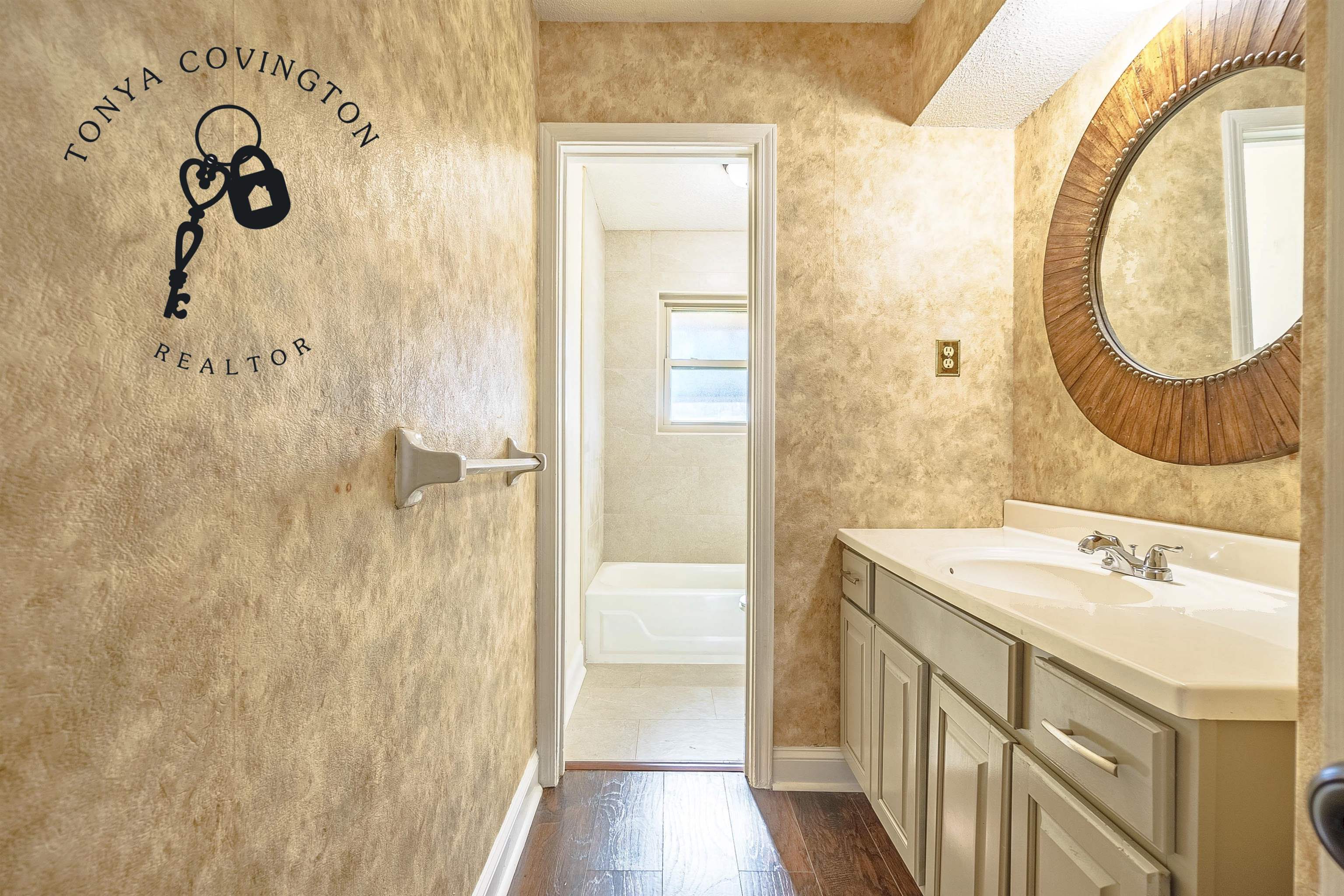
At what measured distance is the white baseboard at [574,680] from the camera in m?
2.82

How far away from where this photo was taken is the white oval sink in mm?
1397

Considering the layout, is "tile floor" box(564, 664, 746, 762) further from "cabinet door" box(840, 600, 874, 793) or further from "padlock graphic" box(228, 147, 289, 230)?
"padlock graphic" box(228, 147, 289, 230)

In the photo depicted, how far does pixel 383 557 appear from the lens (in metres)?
0.98

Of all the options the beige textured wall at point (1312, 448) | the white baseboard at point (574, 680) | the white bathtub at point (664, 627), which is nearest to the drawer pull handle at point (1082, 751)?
the beige textured wall at point (1312, 448)

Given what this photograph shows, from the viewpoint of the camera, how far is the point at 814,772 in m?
2.17

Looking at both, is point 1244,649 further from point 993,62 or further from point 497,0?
point 497,0

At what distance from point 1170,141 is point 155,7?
186cm

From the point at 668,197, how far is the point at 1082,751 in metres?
3.28

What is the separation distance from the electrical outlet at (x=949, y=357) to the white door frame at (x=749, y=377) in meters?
0.56

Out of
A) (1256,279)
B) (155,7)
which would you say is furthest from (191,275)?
(1256,279)

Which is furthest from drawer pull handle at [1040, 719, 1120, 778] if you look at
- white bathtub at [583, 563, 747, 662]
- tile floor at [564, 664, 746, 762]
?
white bathtub at [583, 563, 747, 662]

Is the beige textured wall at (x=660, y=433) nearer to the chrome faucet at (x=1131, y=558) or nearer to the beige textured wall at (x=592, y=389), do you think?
the beige textured wall at (x=592, y=389)

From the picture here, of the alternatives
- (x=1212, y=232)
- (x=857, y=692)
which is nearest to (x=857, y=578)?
(x=857, y=692)

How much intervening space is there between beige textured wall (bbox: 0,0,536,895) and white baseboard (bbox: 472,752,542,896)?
0.27 m
